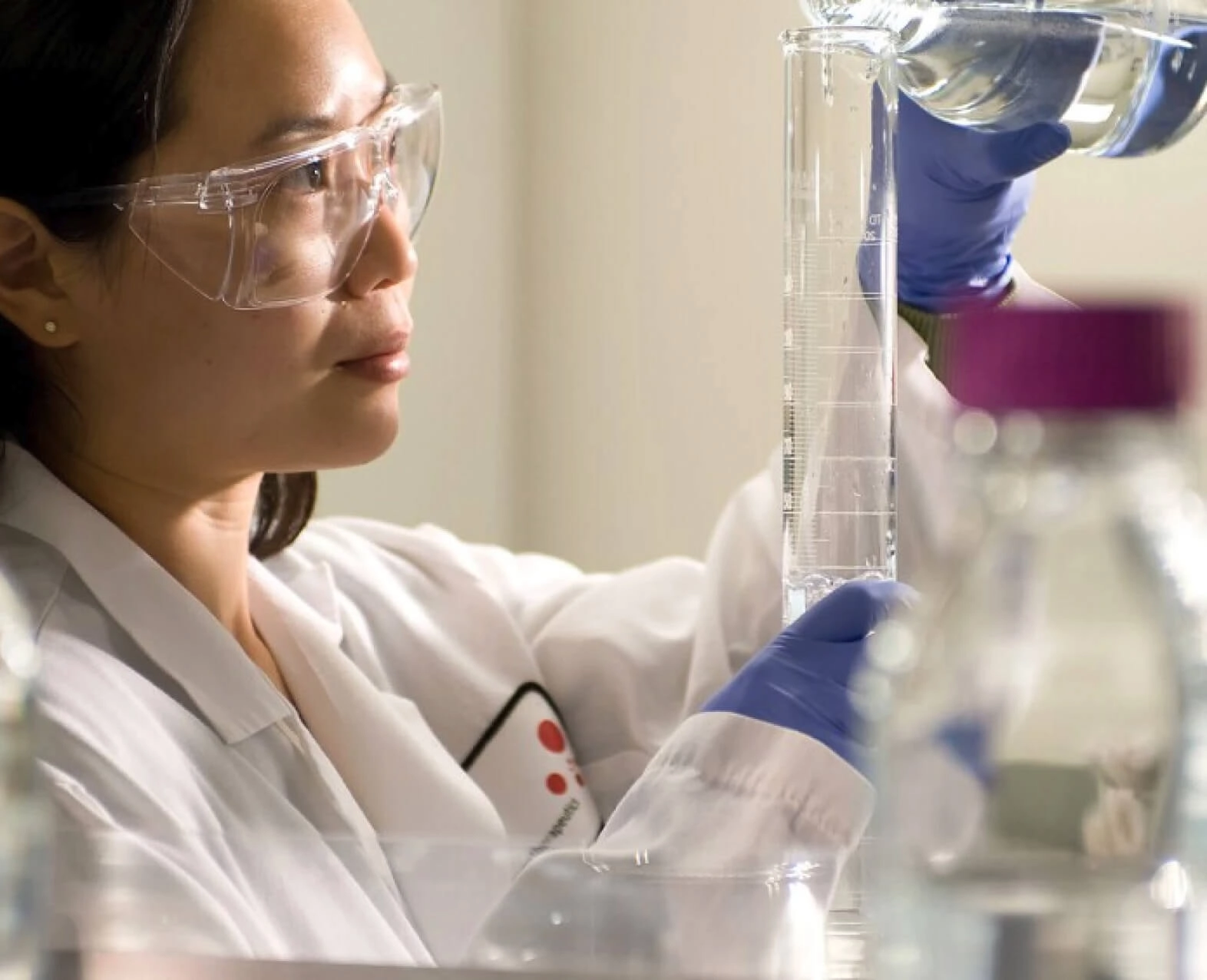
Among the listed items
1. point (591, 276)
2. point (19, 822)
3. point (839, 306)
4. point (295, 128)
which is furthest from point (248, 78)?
point (591, 276)

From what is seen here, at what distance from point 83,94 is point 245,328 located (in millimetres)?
177

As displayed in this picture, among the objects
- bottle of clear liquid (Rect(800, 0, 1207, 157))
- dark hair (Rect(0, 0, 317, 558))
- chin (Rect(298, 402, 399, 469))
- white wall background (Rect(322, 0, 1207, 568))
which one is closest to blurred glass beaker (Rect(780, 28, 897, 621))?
bottle of clear liquid (Rect(800, 0, 1207, 157))

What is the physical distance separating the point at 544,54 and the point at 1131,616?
2141 millimetres

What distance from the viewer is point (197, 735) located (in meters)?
1.00

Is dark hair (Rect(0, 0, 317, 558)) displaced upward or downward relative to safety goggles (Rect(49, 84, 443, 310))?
upward

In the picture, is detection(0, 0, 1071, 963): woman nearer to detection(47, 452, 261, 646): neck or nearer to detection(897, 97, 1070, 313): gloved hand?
detection(47, 452, 261, 646): neck

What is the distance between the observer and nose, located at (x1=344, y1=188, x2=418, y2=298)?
1068 mm

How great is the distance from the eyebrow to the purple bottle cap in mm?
737

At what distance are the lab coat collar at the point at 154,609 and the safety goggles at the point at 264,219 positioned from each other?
0.57 feet

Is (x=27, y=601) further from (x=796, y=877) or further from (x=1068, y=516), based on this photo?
(x=1068, y=516)

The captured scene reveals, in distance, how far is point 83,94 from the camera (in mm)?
998

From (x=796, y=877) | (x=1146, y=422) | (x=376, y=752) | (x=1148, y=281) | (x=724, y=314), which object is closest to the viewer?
(x=1146, y=422)

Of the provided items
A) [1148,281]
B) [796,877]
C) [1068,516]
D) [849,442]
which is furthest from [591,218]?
[1068,516]

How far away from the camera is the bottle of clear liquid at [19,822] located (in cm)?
43
